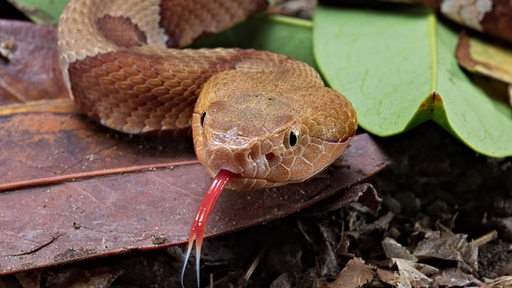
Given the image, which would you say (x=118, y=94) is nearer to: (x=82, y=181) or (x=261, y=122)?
(x=82, y=181)

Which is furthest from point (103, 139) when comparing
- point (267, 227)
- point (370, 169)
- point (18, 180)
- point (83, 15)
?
point (370, 169)

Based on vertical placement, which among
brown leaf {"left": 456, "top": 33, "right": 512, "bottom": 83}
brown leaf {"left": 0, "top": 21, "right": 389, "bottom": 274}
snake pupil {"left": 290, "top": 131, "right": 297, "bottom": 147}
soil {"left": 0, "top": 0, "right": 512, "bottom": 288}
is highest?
snake pupil {"left": 290, "top": 131, "right": 297, "bottom": 147}

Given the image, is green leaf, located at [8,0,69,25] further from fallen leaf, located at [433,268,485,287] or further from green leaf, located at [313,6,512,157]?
fallen leaf, located at [433,268,485,287]

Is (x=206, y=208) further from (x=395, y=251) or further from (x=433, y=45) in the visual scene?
(x=433, y=45)

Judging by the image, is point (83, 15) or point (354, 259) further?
point (83, 15)

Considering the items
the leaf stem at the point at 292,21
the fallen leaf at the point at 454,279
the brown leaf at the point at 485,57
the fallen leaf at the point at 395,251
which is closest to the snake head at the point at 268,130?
the fallen leaf at the point at 395,251

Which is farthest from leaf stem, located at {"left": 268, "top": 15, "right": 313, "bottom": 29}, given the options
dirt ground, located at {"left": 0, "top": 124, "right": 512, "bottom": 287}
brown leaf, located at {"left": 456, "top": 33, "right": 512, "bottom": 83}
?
dirt ground, located at {"left": 0, "top": 124, "right": 512, "bottom": 287}
